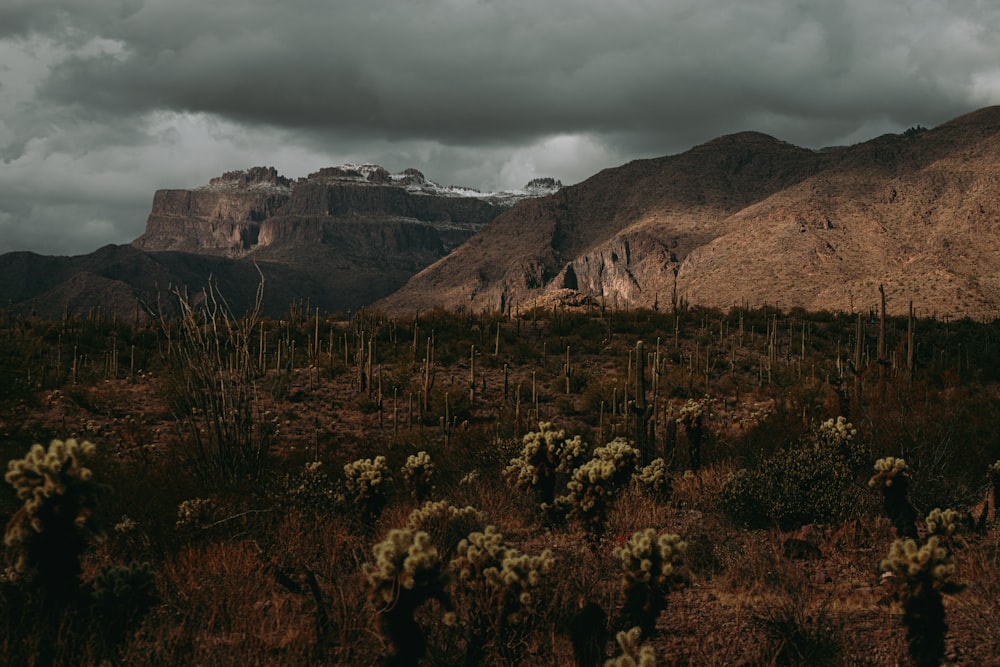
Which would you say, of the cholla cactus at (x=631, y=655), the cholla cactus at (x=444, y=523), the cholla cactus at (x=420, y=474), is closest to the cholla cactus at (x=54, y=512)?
the cholla cactus at (x=444, y=523)

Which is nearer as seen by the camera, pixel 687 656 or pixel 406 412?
pixel 687 656

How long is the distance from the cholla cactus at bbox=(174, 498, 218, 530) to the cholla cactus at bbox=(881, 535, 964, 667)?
20.6ft

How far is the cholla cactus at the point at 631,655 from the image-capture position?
4.17 metres

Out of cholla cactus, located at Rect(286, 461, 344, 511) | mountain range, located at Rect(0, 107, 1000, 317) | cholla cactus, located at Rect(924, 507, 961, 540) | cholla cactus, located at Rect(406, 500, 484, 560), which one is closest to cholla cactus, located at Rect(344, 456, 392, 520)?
cholla cactus, located at Rect(286, 461, 344, 511)

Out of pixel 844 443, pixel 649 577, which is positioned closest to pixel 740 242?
pixel 844 443

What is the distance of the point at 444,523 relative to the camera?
23.7 ft

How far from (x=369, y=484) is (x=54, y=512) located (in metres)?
4.02

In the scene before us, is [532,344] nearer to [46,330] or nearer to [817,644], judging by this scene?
[46,330]

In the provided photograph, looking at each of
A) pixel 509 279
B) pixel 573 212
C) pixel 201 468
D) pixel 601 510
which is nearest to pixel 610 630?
pixel 601 510

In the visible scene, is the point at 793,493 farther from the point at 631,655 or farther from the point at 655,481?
the point at 631,655

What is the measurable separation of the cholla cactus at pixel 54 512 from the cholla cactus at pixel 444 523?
285 cm

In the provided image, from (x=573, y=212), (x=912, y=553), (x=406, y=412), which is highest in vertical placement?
(x=573, y=212)

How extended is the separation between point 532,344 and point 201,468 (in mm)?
22387

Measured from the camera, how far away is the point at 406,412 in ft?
64.8
